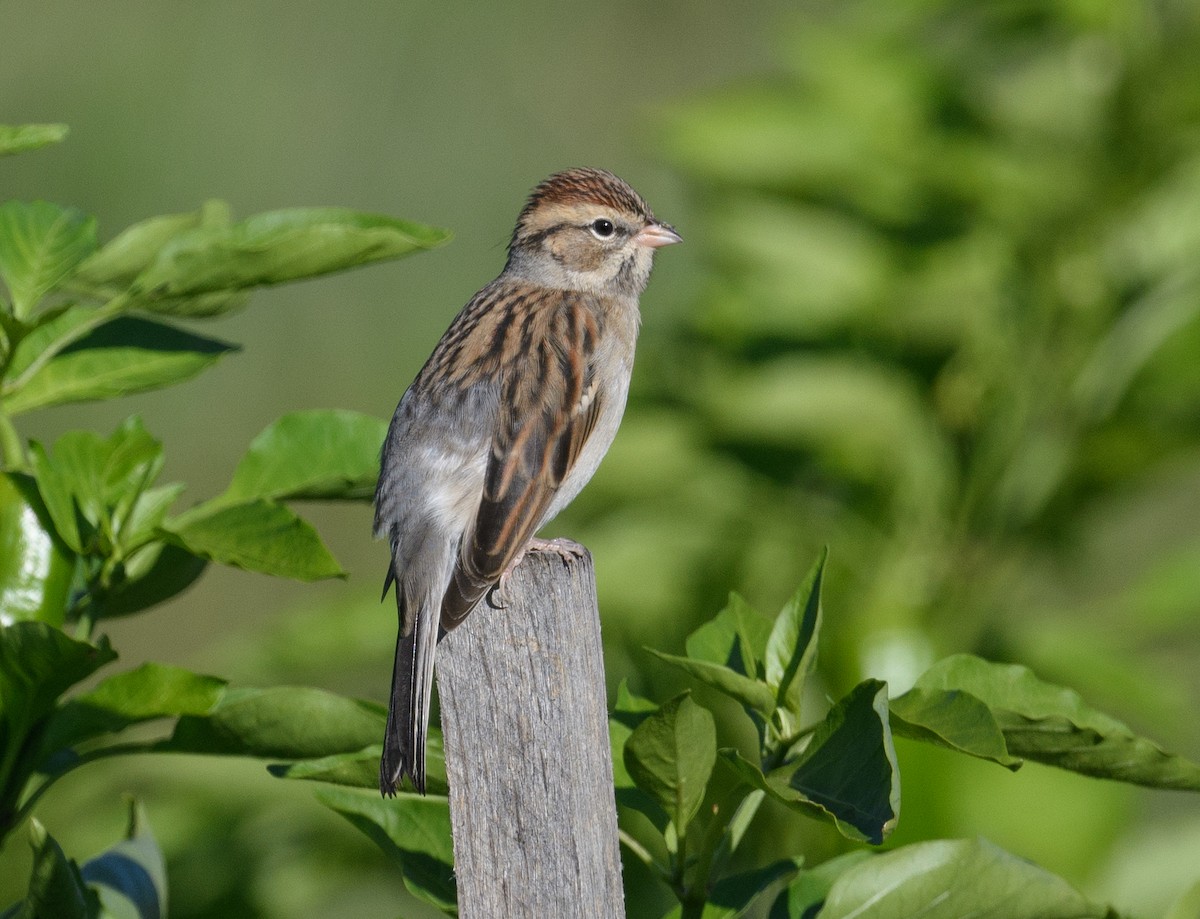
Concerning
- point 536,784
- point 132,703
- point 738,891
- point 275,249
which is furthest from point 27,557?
point 738,891

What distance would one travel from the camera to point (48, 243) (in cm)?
196

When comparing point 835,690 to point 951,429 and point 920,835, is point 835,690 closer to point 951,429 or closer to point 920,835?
point 920,835

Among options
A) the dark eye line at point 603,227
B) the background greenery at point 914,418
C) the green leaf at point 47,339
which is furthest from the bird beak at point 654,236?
the green leaf at point 47,339

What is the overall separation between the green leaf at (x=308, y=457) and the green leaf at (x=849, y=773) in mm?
713

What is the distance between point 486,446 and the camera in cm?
253

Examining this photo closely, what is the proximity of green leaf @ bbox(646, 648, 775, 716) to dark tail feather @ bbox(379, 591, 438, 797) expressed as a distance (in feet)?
1.19

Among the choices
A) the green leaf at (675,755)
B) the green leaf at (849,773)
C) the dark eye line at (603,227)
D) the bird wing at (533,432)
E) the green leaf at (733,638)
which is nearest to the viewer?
the green leaf at (849,773)

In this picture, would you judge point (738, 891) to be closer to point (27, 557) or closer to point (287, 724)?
point (287, 724)

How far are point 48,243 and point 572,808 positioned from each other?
1.02 metres

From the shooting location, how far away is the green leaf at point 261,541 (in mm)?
1796

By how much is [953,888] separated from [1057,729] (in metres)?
0.25

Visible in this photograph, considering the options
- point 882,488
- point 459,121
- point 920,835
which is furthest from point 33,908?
point 459,121

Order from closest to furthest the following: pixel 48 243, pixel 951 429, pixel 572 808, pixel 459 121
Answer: pixel 572 808, pixel 48 243, pixel 951 429, pixel 459 121

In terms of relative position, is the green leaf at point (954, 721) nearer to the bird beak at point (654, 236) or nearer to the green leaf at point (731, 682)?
the green leaf at point (731, 682)
